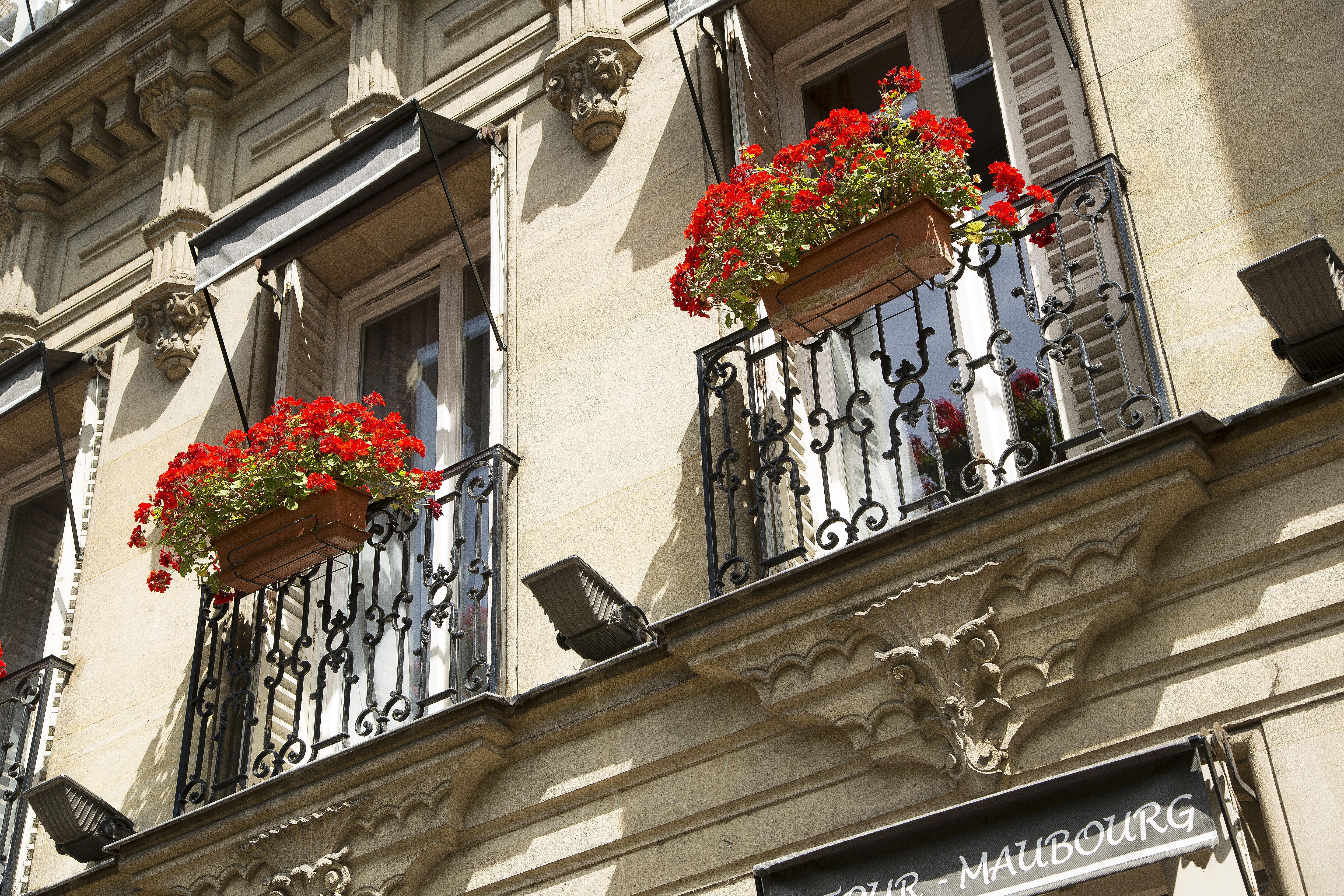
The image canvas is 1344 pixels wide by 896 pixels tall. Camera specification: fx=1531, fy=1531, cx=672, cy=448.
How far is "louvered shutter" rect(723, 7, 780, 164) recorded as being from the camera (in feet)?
21.4

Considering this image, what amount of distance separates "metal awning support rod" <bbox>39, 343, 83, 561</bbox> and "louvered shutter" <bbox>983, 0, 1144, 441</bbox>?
5.17 meters

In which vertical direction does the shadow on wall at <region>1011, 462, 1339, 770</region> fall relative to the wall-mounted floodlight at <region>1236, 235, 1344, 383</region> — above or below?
below

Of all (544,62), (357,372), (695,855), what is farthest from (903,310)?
(357,372)

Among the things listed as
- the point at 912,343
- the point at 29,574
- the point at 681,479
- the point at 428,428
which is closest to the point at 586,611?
the point at 681,479

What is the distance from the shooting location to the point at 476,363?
7.56 m

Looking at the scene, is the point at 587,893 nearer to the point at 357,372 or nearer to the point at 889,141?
the point at 889,141

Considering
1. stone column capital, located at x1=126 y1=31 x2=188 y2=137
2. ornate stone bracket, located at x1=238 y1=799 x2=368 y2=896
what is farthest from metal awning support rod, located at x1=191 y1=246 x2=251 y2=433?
ornate stone bracket, located at x1=238 y1=799 x2=368 y2=896

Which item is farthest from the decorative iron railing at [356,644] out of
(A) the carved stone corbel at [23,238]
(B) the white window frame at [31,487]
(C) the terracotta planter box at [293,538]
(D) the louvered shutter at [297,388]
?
(A) the carved stone corbel at [23,238]

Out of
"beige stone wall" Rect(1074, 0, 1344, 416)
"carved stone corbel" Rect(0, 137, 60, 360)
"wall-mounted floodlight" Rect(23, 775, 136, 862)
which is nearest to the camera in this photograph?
"beige stone wall" Rect(1074, 0, 1344, 416)

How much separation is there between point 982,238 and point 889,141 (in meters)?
0.48

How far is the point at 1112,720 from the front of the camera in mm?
4461

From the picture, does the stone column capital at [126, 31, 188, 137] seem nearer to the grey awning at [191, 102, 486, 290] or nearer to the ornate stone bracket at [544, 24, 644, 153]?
the grey awning at [191, 102, 486, 290]

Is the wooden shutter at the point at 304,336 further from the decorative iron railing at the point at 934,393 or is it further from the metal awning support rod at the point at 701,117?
the decorative iron railing at the point at 934,393

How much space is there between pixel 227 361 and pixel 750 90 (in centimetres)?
291
